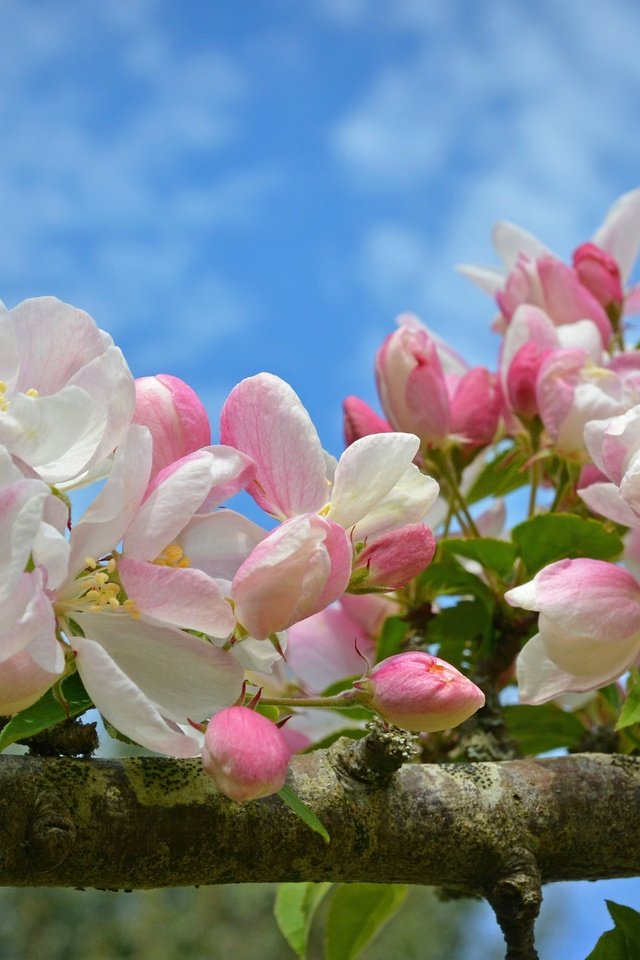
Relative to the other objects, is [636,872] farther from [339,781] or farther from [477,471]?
[477,471]

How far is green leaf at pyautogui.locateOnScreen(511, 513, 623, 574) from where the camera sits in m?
0.99

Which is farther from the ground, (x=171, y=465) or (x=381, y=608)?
(x=171, y=465)

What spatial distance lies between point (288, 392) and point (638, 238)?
2.92 feet

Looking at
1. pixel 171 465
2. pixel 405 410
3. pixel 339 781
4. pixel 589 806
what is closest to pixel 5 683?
pixel 171 465

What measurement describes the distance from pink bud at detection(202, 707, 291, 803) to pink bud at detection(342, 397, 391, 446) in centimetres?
53

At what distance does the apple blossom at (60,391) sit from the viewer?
22.3 inches

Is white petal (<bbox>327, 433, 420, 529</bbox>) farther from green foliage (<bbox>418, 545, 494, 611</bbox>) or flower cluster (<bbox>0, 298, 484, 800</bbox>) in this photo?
green foliage (<bbox>418, 545, 494, 611</bbox>)

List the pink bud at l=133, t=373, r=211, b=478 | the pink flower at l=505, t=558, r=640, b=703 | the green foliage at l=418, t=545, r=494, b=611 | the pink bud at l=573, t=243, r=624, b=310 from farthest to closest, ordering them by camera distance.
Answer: the pink bud at l=573, t=243, r=624, b=310, the green foliage at l=418, t=545, r=494, b=611, the pink flower at l=505, t=558, r=640, b=703, the pink bud at l=133, t=373, r=211, b=478

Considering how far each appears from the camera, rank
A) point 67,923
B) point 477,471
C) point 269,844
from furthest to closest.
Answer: point 67,923
point 477,471
point 269,844

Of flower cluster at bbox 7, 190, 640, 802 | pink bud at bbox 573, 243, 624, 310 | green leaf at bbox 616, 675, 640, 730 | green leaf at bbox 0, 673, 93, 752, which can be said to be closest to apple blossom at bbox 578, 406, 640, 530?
flower cluster at bbox 7, 190, 640, 802

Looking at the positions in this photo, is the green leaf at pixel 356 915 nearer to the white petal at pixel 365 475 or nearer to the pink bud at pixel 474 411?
the pink bud at pixel 474 411

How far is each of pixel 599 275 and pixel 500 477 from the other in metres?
0.26

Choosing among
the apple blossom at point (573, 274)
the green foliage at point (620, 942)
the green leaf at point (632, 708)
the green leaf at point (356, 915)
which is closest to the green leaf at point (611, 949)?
the green foliage at point (620, 942)

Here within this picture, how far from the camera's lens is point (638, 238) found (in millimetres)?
1382
